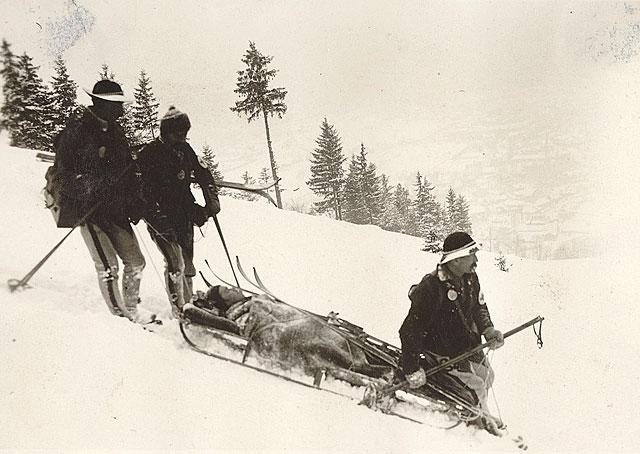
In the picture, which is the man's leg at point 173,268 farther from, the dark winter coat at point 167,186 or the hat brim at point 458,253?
the hat brim at point 458,253

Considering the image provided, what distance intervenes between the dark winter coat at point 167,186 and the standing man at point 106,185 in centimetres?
14

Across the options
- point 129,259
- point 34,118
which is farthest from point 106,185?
point 34,118

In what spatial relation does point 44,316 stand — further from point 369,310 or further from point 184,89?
point 184,89

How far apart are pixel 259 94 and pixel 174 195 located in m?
18.0

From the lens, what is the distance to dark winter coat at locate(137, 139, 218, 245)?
4.52 m

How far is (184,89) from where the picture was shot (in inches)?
397

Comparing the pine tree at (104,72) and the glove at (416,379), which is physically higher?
the pine tree at (104,72)

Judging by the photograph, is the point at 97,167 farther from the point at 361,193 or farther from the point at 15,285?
the point at 361,193

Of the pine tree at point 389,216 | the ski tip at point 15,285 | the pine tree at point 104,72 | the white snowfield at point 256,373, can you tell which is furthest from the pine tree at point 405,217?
the ski tip at point 15,285

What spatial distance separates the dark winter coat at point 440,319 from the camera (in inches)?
150

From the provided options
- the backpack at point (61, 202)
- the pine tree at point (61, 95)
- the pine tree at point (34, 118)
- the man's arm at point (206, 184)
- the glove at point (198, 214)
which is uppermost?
the pine tree at point (61, 95)

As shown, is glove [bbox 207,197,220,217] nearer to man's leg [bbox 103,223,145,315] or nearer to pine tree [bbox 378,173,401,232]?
man's leg [bbox 103,223,145,315]

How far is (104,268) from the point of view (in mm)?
4383

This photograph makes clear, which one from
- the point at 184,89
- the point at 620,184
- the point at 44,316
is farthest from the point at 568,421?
the point at 620,184
